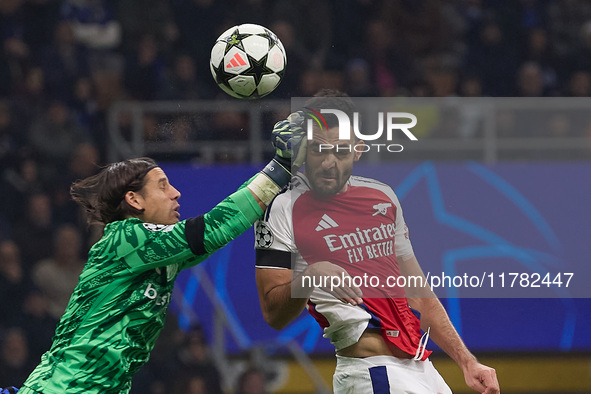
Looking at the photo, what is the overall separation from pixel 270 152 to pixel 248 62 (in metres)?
2.63

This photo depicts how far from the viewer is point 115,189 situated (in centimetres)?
400

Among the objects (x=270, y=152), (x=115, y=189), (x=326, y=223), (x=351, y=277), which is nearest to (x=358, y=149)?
(x=326, y=223)

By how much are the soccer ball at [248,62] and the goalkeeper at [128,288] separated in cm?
67

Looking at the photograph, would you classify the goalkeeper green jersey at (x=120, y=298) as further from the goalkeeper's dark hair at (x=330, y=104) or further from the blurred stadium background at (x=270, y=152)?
the blurred stadium background at (x=270, y=152)

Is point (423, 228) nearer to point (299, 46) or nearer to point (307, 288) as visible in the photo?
point (307, 288)

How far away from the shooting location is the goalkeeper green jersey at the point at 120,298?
3.68 meters

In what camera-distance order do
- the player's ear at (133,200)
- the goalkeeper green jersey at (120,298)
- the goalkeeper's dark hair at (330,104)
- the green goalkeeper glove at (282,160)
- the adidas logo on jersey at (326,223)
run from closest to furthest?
the goalkeeper green jersey at (120,298), the green goalkeeper glove at (282,160), the player's ear at (133,200), the adidas logo on jersey at (326,223), the goalkeeper's dark hair at (330,104)

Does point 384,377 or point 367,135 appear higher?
point 367,135

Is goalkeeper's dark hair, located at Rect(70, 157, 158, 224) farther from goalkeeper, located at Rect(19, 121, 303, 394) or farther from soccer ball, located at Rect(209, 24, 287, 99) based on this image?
soccer ball, located at Rect(209, 24, 287, 99)

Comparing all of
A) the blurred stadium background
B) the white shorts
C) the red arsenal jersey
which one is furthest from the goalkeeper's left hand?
the blurred stadium background

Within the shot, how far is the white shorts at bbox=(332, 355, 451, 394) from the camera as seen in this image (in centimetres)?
411

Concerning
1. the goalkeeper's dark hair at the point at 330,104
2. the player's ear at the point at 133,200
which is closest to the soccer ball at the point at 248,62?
the goalkeeper's dark hair at the point at 330,104

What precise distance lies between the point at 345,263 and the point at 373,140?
1.44m

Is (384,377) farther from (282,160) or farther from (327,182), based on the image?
(282,160)
